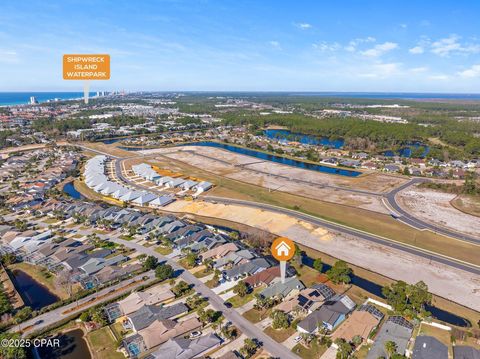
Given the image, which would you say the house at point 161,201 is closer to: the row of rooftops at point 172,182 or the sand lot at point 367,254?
the sand lot at point 367,254

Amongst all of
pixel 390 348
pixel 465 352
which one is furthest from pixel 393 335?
pixel 465 352

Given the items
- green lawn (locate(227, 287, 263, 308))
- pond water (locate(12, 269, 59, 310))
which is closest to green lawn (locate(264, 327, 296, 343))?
green lawn (locate(227, 287, 263, 308))

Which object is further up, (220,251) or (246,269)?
(220,251)

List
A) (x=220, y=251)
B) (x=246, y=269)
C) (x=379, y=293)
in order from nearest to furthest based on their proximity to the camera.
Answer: (x=379, y=293) < (x=246, y=269) < (x=220, y=251)

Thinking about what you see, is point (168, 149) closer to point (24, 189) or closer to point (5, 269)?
point (24, 189)

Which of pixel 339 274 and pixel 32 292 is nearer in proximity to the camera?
pixel 32 292

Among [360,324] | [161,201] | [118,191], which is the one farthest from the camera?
[118,191]

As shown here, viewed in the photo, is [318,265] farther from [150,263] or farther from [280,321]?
[150,263]

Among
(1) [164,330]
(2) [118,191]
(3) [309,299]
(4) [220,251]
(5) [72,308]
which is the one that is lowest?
(5) [72,308]
